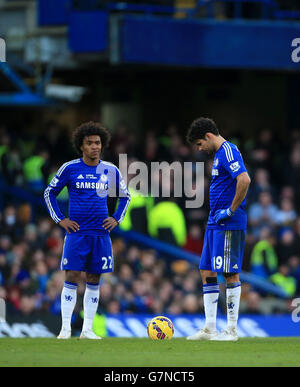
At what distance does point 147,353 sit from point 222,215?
66.6 inches

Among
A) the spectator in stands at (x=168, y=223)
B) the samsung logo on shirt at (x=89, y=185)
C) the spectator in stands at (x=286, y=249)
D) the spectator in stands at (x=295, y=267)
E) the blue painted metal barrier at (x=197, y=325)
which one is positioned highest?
the samsung logo on shirt at (x=89, y=185)

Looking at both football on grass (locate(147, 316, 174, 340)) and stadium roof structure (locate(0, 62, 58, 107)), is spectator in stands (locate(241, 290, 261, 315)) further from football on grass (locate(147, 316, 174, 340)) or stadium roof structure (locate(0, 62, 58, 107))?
stadium roof structure (locate(0, 62, 58, 107))

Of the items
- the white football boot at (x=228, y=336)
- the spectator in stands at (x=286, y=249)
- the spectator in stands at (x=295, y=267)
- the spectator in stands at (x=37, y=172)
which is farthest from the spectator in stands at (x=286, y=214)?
the white football boot at (x=228, y=336)

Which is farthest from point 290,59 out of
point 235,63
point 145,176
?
point 145,176

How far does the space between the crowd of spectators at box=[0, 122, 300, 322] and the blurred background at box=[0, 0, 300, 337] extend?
0.09 feet

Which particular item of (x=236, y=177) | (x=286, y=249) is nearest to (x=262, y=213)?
(x=286, y=249)

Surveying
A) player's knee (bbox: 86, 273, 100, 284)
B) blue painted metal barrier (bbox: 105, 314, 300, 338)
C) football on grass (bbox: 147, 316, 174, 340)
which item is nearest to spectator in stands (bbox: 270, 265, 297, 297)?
blue painted metal barrier (bbox: 105, 314, 300, 338)

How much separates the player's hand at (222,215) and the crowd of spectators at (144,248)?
5.77 metres

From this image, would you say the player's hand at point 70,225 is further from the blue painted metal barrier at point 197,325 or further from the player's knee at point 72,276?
the blue painted metal barrier at point 197,325

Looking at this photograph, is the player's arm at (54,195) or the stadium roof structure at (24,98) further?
the stadium roof structure at (24,98)

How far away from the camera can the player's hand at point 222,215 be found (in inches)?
418

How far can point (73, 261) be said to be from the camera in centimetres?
1124

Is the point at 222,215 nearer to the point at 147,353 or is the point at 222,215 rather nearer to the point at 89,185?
the point at 89,185
